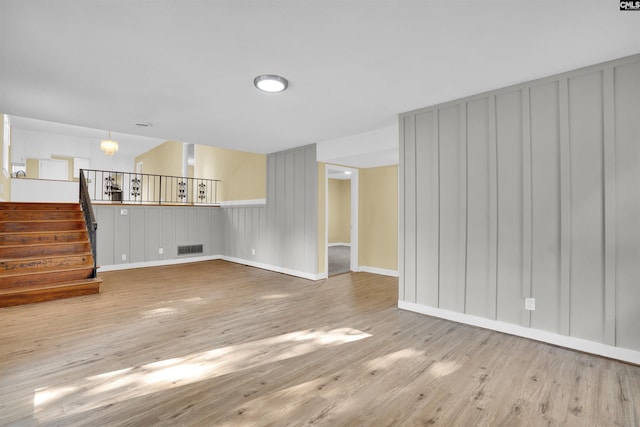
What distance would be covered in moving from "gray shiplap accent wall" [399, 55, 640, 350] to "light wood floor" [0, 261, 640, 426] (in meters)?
0.40

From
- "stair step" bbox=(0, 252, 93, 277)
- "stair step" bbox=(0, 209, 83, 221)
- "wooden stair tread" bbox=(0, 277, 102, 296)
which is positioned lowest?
"wooden stair tread" bbox=(0, 277, 102, 296)

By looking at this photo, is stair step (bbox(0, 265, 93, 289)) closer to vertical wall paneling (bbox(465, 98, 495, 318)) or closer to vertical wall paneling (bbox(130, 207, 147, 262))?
vertical wall paneling (bbox(130, 207, 147, 262))

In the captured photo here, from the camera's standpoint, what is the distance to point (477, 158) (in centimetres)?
322

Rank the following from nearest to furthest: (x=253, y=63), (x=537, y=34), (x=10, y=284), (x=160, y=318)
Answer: (x=537, y=34) < (x=253, y=63) < (x=160, y=318) < (x=10, y=284)

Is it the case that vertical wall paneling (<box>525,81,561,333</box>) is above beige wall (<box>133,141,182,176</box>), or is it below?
below

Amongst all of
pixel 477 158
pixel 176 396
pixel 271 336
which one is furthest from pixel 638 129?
pixel 176 396

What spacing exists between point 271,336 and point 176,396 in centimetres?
109

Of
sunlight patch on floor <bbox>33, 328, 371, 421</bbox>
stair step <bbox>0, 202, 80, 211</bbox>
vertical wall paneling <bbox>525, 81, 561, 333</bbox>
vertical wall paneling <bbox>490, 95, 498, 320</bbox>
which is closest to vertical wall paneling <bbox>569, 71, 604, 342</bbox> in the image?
vertical wall paneling <bbox>525, 81, 561, 333</bbox>

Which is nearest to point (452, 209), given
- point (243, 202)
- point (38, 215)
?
point (243, 202)

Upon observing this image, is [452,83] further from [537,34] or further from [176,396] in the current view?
[176,396]

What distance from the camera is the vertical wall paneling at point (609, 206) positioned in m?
2.46

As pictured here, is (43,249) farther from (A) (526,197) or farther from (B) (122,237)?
(A) (526,197)

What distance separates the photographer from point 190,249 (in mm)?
7574

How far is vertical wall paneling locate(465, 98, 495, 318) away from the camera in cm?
313
